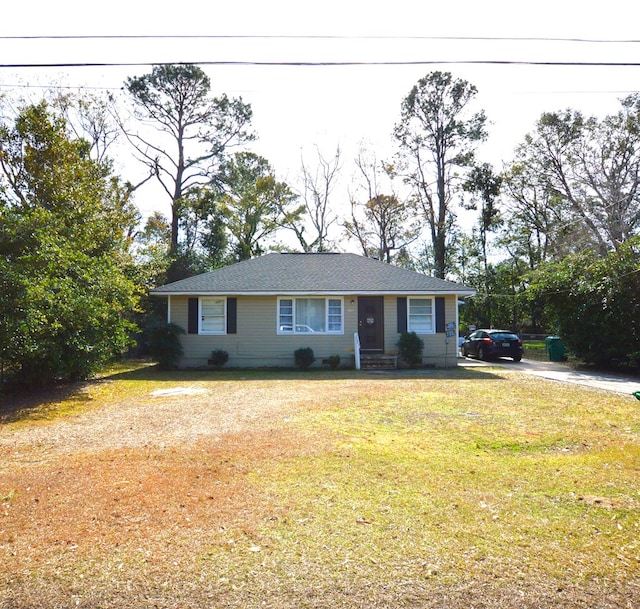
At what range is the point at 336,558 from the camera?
127 inches

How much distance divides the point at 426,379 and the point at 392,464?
25.2 feet

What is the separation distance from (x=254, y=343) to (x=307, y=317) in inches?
79.4

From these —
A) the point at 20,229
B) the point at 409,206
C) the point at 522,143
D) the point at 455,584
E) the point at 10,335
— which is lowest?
the point at 455,584

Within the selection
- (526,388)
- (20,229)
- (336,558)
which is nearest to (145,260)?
→ (20,229)

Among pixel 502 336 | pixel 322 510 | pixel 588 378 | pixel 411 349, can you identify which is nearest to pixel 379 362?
pixel 411 349

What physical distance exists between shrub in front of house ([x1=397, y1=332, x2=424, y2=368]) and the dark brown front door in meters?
1.01

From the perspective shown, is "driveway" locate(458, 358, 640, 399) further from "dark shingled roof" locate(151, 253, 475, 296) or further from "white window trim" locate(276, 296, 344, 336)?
"white window trim" locate(276, 296, 344, 336)

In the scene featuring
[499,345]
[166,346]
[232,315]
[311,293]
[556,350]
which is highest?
[311,293]

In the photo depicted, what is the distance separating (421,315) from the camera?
16609mm

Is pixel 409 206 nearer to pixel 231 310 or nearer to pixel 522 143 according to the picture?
pixel 522 143

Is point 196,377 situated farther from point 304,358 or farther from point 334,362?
point 334,362

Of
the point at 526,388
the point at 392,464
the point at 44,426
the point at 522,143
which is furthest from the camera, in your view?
the point at 522,143

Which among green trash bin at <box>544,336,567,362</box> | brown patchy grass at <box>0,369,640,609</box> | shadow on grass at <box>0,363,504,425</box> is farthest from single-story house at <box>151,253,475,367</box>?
brown patchy grass at <box>0,369,640,609</box>

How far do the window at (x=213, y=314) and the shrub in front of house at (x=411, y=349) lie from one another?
610 cm
